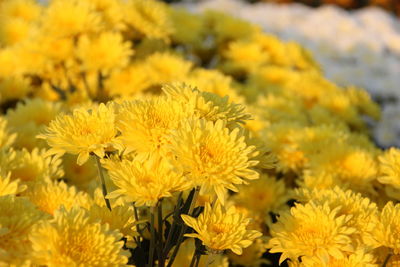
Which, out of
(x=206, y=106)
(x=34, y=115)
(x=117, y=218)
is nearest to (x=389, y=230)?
(x=206, y=106)

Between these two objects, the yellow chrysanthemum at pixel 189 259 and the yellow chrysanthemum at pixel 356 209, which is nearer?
the yellow chrysanthemum at pixel 356 209

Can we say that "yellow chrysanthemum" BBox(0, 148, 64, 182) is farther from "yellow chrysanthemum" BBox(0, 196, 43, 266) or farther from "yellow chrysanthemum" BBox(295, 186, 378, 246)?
"yellow chrysanthemum" BBox(295, 186, 378, 246)

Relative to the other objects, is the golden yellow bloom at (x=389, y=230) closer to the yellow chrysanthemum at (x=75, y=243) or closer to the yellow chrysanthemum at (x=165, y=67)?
the yellow chrysanthemum at (x=75, y=243)

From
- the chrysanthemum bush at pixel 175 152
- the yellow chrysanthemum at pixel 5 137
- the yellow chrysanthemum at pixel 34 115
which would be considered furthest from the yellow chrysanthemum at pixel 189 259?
the yellow chrysanthemum at pixel 34 115

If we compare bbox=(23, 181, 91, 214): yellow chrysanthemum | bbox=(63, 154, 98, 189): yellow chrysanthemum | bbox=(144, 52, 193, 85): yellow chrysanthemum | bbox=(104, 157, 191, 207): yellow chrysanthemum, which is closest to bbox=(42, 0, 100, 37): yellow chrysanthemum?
bbox=(144, 52, 193, 85): yellow chrysanthemum

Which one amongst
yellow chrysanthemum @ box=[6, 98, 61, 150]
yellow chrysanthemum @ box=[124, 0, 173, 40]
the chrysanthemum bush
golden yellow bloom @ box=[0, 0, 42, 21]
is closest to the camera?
the chrysanthemum bush

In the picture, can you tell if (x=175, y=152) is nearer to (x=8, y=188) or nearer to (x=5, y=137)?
(x=8, y=188)
